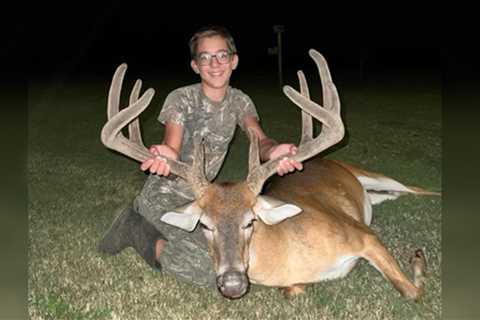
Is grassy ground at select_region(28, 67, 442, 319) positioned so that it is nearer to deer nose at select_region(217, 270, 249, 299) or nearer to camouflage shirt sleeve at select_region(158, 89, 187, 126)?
deer nose at select_region(217, 270, 249, 299)

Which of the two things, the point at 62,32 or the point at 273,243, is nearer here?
the point at 273,243

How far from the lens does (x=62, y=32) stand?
29.1ft

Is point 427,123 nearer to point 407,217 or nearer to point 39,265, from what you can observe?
point 407,217

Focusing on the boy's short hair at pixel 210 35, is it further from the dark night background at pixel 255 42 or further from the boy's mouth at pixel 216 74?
the dark night background at pixel 255 42

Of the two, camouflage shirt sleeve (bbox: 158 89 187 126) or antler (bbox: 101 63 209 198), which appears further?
camouflage shirt sleeve (bbox: 158 89 187 126)

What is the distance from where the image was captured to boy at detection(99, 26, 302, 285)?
4.01 m

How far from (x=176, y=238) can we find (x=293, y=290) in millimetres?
786

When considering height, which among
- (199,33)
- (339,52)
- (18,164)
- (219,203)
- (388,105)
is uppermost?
(199,33)

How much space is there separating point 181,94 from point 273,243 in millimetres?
1140

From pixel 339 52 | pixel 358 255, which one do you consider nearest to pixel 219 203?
pixel 358 255

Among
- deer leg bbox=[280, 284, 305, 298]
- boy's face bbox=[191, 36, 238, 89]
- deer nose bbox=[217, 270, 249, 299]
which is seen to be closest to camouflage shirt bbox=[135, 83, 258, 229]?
boy's face bbox=[191, 36, 238, 89]

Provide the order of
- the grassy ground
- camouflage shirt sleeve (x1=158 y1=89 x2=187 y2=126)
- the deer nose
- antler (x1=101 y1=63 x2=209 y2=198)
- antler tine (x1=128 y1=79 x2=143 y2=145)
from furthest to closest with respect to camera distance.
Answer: camouflage shirt sleeve (x1=158 y1=89 x2=187 y2=126), antler tine (x1=128 y1=79 x2=143 y2=145), the grassy ground, antler (x1=101 y1=63 x2=209 y2=198), the deer nose

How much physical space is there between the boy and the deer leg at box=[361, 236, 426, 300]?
0.79 m

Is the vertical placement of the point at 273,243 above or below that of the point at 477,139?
above
